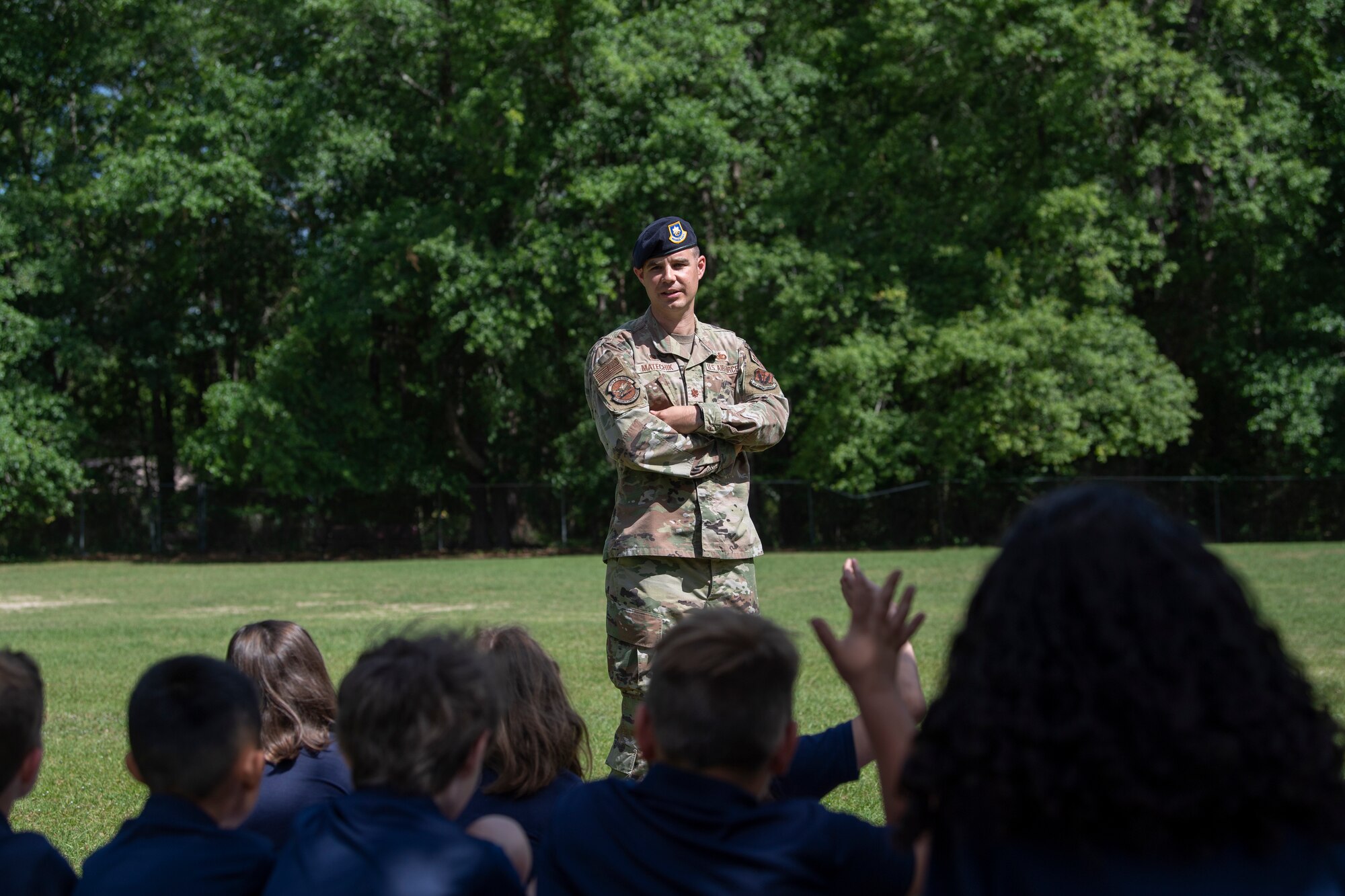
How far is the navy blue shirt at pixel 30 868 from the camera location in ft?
7.57

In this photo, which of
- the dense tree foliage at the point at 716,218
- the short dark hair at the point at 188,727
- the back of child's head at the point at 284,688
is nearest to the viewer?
the short dark hair at the point at 188,727

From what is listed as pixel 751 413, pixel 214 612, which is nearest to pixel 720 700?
Answer: pixel 751 413

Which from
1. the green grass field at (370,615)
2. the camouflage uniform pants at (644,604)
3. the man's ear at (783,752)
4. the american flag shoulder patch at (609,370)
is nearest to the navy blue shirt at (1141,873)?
the man's ear at (783,752)

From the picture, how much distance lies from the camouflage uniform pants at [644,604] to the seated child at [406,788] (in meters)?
2.45

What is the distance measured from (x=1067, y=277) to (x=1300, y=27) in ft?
24.5

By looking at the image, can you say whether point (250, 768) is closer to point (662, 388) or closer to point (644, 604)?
point (644, 604)

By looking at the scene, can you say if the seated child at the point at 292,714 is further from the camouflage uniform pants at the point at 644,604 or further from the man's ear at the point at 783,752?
the man's ear at the point at 783,752

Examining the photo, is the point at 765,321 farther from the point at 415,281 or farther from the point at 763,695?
the point at 763,695

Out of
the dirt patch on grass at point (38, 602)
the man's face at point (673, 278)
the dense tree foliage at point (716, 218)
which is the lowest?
the dirt patch on grass at point (38, 602)

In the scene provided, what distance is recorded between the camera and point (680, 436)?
16.4ft

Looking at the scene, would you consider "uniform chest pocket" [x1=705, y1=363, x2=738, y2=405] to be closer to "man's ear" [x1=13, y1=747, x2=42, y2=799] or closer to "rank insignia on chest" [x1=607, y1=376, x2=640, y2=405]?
"rank insignia on chest" [x1=607, y1=376, x2=640, y2=405]

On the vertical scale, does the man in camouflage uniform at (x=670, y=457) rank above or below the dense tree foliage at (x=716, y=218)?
below

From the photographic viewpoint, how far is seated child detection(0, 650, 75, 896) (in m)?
2.33

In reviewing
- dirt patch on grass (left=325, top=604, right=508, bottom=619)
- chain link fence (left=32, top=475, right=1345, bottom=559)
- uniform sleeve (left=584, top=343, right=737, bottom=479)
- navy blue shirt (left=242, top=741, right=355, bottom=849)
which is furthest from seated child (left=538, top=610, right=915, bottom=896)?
chain link fence (left=32, top=475, right=1345, bottom=559)
